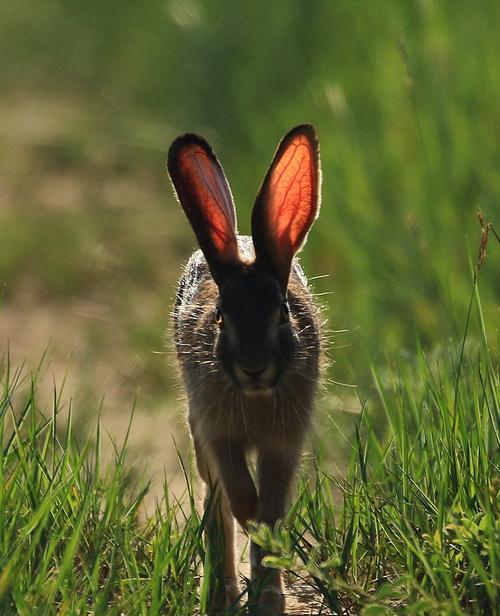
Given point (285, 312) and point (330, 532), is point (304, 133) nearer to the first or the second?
point (285, 312)

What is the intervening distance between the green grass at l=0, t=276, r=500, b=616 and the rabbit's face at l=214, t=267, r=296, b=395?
35 cm

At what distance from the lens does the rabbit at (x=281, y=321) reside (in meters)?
4.13

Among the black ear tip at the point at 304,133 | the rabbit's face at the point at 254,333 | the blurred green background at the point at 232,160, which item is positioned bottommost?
the rabbit's face at the point at 254,333

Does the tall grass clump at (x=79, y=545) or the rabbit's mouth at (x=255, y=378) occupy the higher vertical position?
the rabbit's mouth at (x=255, y=378)

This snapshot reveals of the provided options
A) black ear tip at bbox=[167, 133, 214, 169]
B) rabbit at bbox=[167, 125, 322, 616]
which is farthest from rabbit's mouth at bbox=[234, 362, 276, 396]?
black ear tip at bbox=[167, 133, 214, 169]

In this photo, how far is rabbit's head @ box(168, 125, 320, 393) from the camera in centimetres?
394

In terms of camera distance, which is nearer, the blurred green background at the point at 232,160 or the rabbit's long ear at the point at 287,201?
the rabbit's long ear at the point at 287,201

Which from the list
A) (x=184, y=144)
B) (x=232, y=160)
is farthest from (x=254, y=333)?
(x=232, y=160)

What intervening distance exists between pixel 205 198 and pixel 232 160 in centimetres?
374

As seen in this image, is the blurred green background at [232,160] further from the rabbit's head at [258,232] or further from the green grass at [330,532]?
the green grass at [330,532]

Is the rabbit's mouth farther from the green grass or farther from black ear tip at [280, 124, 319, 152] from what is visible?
black ear tip at [280, 124, 319, 152]

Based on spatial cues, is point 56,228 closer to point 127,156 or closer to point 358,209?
point 127,156

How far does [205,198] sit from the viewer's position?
4.23 metres

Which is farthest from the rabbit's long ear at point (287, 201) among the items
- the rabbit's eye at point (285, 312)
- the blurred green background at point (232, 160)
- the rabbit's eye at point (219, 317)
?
the blurred green background at point (232, 160)
